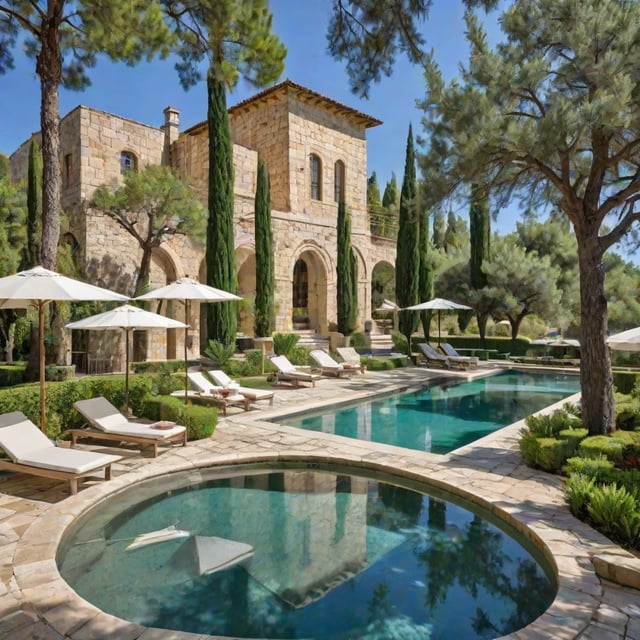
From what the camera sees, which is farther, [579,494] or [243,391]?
[243,391]

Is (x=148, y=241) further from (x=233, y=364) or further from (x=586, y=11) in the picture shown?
(x=586, y=11)

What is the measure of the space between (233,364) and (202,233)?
4.92 meters

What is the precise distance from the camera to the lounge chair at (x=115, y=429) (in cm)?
655

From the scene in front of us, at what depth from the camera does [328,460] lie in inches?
262

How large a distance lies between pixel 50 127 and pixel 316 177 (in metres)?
16.1

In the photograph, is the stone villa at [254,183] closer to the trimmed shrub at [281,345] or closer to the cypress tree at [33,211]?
the cypress tree at [33,211]

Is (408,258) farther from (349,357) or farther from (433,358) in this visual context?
(349,357)

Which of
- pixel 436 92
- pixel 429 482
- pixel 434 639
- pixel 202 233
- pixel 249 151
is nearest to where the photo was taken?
pixel 434 639

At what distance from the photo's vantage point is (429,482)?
5.77m

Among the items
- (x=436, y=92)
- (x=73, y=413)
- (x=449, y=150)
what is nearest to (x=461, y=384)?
(x=449, y=150)

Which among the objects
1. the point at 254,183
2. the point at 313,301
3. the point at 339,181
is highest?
the point at 339,181

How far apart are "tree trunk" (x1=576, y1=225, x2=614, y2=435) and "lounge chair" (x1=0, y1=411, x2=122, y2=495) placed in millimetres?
6556

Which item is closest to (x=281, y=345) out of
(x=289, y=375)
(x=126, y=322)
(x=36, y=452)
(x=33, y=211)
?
(x=289, y=375)

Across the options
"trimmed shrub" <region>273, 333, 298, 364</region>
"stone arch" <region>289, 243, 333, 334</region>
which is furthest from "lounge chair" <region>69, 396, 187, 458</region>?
"stone arch" <region>289, 243, 333, 334</region>
